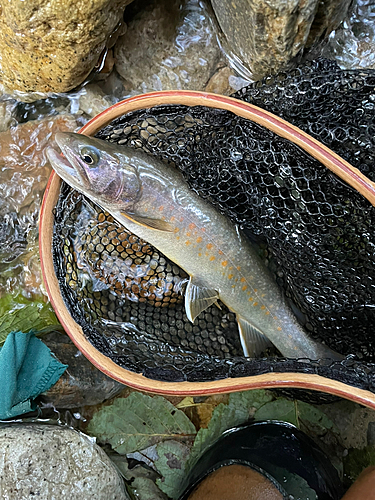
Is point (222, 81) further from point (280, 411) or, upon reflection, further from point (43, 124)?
point (280, 411)

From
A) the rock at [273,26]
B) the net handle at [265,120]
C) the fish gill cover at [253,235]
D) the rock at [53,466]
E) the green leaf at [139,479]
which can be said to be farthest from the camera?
the green leaf at [139,479]

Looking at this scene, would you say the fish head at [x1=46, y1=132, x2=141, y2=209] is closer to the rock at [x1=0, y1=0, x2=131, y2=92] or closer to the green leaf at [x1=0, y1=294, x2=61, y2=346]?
the rock at [x1=0, y1=0, x2=131, y2=92]

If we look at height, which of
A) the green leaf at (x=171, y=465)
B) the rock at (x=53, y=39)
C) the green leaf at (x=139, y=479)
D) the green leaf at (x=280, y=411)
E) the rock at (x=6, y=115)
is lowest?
the green leaf at (x=139, y=479)

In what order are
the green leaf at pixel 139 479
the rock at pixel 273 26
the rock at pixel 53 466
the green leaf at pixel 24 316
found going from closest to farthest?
the rock at pixel 273 26 < the rock at pixel 53 466 < the green leaf at pixel 24 316 < the green leaf at pixel 139 479

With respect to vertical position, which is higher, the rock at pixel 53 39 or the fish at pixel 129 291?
the rock at pixel 53 39

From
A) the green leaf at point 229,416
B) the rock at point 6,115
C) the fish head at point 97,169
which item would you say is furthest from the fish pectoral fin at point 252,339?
the rock at point 6,115

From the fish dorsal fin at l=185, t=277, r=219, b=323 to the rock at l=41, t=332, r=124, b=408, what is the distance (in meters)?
0.75

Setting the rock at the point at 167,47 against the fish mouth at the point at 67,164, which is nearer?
the fish mouth at the point at 67,164

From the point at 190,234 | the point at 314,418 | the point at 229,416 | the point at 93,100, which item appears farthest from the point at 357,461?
the point at 93,100

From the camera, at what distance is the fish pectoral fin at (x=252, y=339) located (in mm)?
2227

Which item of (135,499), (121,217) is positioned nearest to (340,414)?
(135,499)

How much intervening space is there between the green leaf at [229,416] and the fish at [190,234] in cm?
36

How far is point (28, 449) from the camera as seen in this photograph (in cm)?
204

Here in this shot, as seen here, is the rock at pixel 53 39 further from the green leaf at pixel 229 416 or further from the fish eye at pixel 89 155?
the green leaf at pixel 229 416
